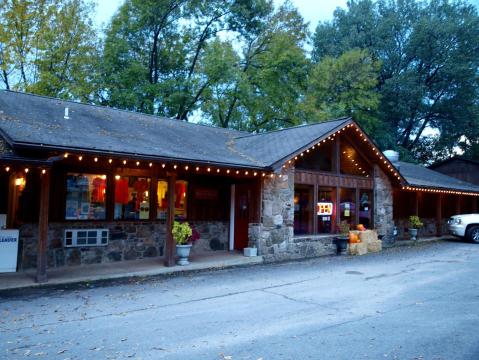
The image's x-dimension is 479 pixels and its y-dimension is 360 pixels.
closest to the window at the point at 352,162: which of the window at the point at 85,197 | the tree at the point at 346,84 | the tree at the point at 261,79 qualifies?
the window at the point at 85,197

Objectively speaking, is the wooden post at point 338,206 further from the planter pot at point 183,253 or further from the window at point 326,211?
the planter pot at point 183,253

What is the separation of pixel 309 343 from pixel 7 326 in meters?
4.11

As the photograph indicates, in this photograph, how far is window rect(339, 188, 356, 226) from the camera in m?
14.6

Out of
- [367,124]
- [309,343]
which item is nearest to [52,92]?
[309,343]

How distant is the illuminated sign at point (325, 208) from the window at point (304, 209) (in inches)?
17.7

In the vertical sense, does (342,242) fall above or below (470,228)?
below

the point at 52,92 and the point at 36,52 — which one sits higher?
the point at 36,52

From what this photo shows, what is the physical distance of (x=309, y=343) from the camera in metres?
4.88

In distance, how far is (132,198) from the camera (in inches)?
434

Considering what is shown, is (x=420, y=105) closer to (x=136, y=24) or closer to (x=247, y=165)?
(x=136, y=24)

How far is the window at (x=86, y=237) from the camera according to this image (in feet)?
32.2

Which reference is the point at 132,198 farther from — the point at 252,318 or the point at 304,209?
the point at 252,318

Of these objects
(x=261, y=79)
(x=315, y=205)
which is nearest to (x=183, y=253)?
(x=315, y=205)

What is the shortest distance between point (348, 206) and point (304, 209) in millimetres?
2326
